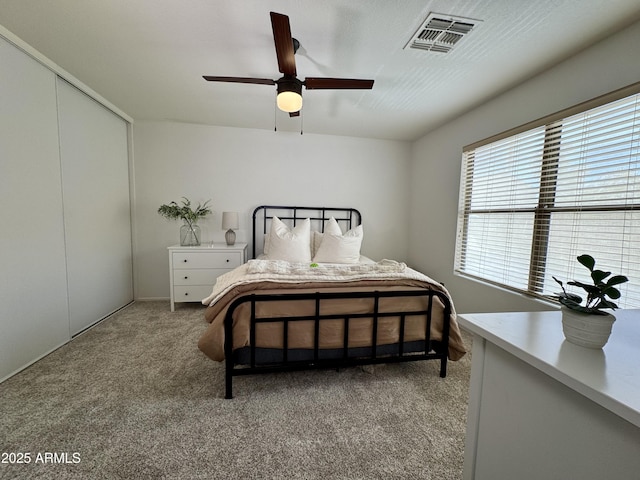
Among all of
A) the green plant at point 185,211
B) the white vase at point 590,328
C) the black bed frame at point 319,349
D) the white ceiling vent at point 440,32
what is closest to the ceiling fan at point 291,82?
the white ceiling vent at point 440,32

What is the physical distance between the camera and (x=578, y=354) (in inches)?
24.2

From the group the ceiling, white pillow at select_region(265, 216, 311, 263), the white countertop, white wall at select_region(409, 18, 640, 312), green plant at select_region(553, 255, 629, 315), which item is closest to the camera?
the white countertop

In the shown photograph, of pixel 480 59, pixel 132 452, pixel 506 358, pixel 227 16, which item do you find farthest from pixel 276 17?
pixel 132 452

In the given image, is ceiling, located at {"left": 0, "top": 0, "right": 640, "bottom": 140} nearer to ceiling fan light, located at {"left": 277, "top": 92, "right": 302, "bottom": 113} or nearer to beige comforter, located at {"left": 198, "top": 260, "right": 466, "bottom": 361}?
ceiling fan light, located at {"left": 277, "top": 92, "right": 302, "bottom": 113}

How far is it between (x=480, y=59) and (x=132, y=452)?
10.7 ft

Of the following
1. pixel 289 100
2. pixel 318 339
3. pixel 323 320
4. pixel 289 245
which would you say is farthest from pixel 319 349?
pixel 289 100

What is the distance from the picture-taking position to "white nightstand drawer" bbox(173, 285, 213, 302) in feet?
9.78

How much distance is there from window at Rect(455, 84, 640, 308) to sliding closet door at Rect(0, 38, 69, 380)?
13.0ft

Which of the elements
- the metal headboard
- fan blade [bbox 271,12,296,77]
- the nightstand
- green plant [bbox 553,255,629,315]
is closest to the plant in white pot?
green plant [bbox 553,255,629,315]

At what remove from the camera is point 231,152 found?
3.38 meters

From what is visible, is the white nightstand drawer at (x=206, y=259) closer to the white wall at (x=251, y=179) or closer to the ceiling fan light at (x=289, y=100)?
the white wall at (x=251, y=179)

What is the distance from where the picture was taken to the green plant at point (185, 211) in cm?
309

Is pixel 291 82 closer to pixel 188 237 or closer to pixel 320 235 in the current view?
pixel 320 235

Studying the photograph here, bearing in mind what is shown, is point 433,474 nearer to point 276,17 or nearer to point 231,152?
point 276,17
